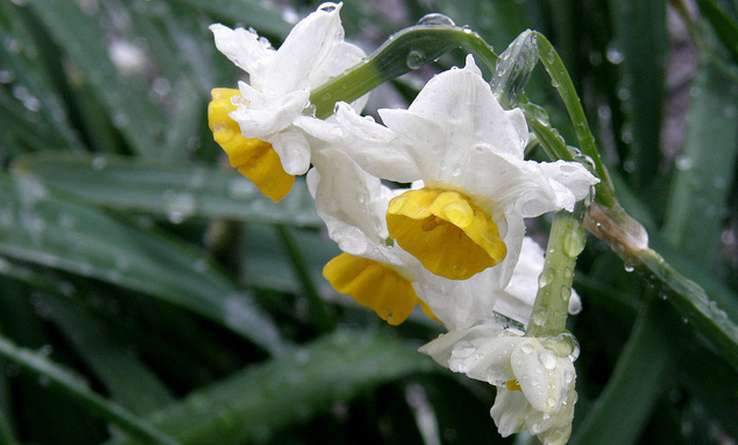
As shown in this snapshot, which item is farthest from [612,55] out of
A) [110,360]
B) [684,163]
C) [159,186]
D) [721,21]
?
[110,360]

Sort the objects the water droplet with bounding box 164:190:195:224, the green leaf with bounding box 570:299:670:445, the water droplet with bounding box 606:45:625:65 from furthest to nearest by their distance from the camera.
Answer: the water droplet with bounding box 606:45:625:65, the water droplet with bounding box 164:190:195:224, the green leaf with bounding box 570:299:670:445

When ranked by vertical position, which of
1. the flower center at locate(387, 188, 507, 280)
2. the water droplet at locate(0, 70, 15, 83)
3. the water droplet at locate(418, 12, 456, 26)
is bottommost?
the water droplet at locate(0, 70, 15, 83)

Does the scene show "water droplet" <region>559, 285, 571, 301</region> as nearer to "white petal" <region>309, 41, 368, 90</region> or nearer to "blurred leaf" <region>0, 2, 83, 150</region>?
"white petal" <region>309, 41, 368, 90</region>

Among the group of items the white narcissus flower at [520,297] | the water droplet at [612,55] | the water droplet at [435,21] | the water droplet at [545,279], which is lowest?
the water droplet at [612,55]

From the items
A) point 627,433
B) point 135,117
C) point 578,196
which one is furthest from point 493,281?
point 135,117

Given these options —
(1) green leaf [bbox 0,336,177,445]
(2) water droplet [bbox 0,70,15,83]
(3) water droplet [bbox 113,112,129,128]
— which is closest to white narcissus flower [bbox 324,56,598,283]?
(1) green leaf [bbox 0,336,177,445]

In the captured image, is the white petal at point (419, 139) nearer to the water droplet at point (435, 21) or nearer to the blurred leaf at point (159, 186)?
the water droplet at point (435, 21)

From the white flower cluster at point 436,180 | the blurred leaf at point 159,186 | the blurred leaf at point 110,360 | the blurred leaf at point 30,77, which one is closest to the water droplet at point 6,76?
the blurred leaf at point 30,77

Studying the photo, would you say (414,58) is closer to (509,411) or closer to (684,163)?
(509,411)
